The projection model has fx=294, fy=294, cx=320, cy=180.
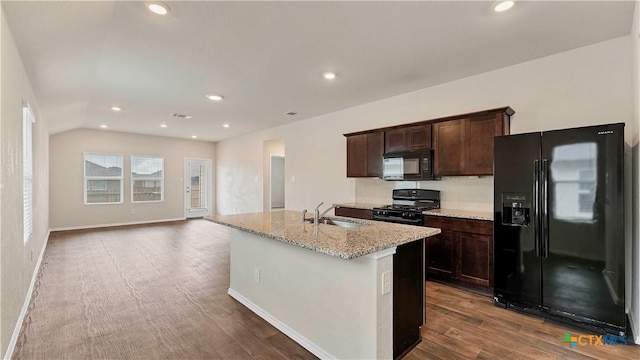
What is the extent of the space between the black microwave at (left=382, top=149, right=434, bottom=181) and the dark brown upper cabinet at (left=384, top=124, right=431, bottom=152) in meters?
0.09

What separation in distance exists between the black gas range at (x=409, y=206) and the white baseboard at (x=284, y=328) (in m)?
1.95

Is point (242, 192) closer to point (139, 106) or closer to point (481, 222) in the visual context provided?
point (139, 106)

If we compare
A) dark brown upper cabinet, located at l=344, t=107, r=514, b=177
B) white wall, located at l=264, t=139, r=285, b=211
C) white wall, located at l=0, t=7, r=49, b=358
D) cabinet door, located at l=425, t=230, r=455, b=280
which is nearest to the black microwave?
dark brown upper cabinet, located at l=344, t=107, r=514, b=177

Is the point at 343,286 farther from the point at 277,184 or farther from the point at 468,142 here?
the point at 277,184

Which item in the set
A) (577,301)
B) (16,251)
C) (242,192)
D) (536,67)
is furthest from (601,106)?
(242,192)

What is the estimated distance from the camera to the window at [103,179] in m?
7.40

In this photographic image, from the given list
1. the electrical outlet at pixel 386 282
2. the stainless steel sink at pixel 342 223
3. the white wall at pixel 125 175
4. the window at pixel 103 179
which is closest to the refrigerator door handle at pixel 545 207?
the stainless steel sink at pixel 342 223

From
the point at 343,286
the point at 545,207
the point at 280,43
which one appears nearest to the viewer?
the point at 343,286

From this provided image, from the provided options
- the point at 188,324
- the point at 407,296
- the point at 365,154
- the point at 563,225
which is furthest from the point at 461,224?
the point at 188,324

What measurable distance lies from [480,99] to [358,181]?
216cm

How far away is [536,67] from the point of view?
318 centimetres

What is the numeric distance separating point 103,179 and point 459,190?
834cm

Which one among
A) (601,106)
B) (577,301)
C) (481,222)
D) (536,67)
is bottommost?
(577,301)

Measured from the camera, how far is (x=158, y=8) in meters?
2.16
